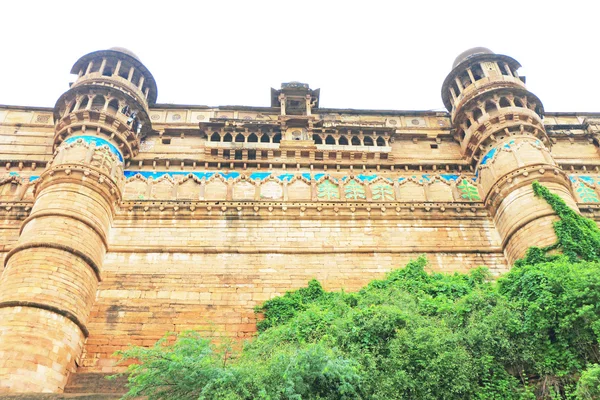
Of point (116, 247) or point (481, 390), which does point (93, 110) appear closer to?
point (116, 247)

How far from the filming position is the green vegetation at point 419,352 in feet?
27.8

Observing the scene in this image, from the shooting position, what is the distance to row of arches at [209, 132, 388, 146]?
19.2 metres

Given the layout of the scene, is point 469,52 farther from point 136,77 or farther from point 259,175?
point 136,77

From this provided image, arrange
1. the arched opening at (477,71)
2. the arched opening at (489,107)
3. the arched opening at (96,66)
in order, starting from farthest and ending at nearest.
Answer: the arched opening at (477,71) → the arched opening at (96,66) → the arched opening at (489,107)

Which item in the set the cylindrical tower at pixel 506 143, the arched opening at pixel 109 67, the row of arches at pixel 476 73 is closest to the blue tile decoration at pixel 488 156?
the cylindrical tower at pixel 506 143

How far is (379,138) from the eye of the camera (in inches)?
771

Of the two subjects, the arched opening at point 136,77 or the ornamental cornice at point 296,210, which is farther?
the arched opening at point 136,77

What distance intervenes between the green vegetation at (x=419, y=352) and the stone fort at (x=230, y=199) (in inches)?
117

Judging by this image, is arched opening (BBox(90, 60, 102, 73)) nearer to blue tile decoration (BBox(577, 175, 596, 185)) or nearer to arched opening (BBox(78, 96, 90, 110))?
arched opening (BBox(78, 96, 90, 110))

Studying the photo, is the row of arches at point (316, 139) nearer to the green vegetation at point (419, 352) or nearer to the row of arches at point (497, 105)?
the row of arches at point (497, 105)

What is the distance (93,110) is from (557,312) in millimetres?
13698

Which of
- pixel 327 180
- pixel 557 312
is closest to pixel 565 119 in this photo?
pixel 327 180

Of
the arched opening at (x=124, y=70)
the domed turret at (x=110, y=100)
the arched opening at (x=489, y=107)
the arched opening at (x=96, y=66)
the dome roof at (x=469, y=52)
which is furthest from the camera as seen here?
the dome roof at (x=469, y=52)

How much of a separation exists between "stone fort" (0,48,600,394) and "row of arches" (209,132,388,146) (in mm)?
79
